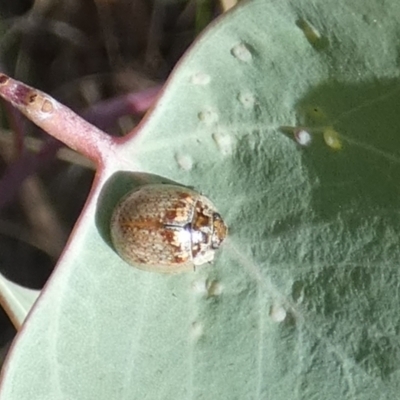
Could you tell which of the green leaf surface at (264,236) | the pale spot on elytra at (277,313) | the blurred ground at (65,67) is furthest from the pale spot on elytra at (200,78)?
the blurred ground at (65,67)

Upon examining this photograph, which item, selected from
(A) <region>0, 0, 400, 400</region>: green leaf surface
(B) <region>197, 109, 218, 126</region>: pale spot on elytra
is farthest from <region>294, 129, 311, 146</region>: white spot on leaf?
(B) <region>197, 109, 218, 126</region>: pale spot on elytra

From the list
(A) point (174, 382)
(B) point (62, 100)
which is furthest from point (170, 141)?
(B) point (62, 100)

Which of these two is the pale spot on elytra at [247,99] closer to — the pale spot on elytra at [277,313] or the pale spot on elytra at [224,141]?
the pale spot on elytra at [224,141]

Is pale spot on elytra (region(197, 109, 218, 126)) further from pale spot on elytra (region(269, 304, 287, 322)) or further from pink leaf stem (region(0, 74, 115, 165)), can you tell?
pale spot on elytra (region(269, 304, 287, 322))

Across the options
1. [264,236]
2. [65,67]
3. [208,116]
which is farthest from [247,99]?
[65,67]

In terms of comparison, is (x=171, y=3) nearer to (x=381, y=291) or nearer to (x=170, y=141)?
(x=170, y=141)

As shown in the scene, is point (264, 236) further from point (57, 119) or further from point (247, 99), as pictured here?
point (57, 119)
